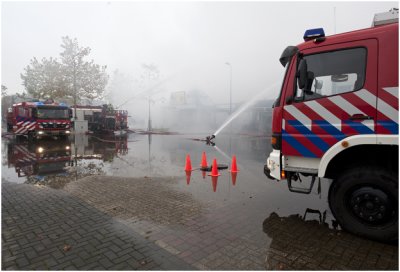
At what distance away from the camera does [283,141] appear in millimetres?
4387

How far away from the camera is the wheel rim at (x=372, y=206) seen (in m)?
3.59

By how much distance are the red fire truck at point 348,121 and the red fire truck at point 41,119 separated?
17.9 m

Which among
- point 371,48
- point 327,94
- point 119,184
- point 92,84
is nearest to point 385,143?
point 327,94

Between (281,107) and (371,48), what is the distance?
1365 millimetres

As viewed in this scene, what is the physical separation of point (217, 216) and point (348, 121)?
239cm

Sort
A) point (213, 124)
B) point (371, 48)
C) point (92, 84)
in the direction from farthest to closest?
point (213, 124) → point (92, 84) → point (371, 48)

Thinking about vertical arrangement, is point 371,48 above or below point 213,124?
above

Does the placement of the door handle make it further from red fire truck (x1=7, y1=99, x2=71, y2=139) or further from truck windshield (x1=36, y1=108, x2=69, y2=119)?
truck windshield (x1=36, y1=108, x2=69, y2=119)

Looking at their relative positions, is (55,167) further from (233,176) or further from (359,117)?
(359,117)

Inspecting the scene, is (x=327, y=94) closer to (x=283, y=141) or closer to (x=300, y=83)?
(x=300, y=83)

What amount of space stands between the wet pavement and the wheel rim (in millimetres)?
306

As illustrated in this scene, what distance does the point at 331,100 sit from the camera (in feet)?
13.0

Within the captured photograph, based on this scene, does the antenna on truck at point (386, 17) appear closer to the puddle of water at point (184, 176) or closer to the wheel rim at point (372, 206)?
the wheel rim at point (372, 206)

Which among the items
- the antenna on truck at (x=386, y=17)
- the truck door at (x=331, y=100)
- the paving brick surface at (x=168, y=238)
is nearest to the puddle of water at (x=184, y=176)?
the paving brick surface at (x=168, y=238)
